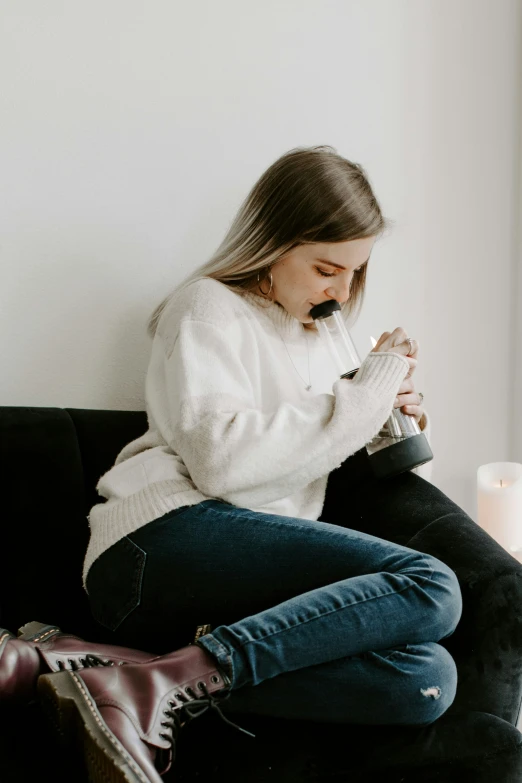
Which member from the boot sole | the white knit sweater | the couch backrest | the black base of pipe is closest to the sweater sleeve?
the white knit sweater

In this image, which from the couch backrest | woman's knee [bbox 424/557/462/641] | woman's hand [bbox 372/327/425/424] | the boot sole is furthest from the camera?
woman's hand [bbox 372/327/425/424]

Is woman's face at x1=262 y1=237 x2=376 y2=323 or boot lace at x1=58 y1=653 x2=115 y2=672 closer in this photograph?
boot lace at x1=58 y1=653 x2=115 y2=672

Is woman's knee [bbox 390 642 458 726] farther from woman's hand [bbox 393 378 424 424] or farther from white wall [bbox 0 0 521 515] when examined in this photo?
white wall [bbox 0 0 521 515]

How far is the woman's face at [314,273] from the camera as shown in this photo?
137cm

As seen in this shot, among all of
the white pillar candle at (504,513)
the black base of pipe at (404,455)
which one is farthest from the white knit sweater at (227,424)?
the white pillar candle at (504,513)

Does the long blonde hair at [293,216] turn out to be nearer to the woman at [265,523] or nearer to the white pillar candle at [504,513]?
the woman at [265,523]

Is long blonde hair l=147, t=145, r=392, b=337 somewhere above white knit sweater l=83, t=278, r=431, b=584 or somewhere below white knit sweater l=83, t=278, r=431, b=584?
above

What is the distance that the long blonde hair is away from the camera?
1345mm

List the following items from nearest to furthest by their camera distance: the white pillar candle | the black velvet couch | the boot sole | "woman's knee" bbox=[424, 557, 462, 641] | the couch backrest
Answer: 1. the boot sole
2. the black velvet couch
3. "woman's knee" bbox=[424, 557, 462, 641]
4. the couch backrest
5. the white pillar candle

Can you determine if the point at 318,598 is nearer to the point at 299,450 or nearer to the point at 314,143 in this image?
the point at 299,450

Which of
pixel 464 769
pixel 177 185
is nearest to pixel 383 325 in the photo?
pixel 177 185

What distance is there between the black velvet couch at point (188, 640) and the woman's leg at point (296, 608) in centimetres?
4

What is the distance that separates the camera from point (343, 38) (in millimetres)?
1819

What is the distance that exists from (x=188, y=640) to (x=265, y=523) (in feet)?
0.62
